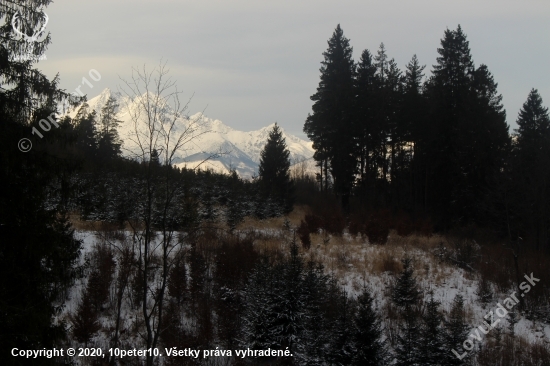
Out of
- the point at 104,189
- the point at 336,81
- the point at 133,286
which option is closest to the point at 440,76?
the point at 336,81

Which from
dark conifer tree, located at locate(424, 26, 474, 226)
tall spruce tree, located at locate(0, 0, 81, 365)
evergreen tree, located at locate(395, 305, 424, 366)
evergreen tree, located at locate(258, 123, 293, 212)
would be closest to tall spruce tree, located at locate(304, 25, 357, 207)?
evergreen tree, located at locate(258, 123, 293, 212)

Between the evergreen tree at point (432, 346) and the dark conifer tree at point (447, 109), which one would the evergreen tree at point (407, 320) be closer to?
the evergreen tree at point (432, 346)

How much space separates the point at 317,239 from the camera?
729 inches

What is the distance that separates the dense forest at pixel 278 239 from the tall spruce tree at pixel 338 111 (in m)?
0.14

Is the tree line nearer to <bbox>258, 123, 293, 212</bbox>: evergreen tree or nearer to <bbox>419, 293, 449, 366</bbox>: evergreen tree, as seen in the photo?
<bbox>258, 123, 293, 212</bbox>: evergreen tree

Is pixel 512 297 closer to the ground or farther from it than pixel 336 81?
closer to the ground

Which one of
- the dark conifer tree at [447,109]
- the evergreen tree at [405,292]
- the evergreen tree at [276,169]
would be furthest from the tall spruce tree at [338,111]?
the evergreen tree at [405,292]

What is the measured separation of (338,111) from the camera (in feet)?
92.2

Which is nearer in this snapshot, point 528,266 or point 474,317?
point 474,317

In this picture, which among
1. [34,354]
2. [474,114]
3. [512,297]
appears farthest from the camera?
[474,114]

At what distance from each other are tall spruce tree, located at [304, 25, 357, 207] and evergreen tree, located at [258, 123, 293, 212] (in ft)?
11.8

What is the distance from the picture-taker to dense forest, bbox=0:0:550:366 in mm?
7344

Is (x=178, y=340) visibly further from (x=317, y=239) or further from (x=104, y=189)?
(x=104, y=189)

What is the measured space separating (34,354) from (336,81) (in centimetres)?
2561
